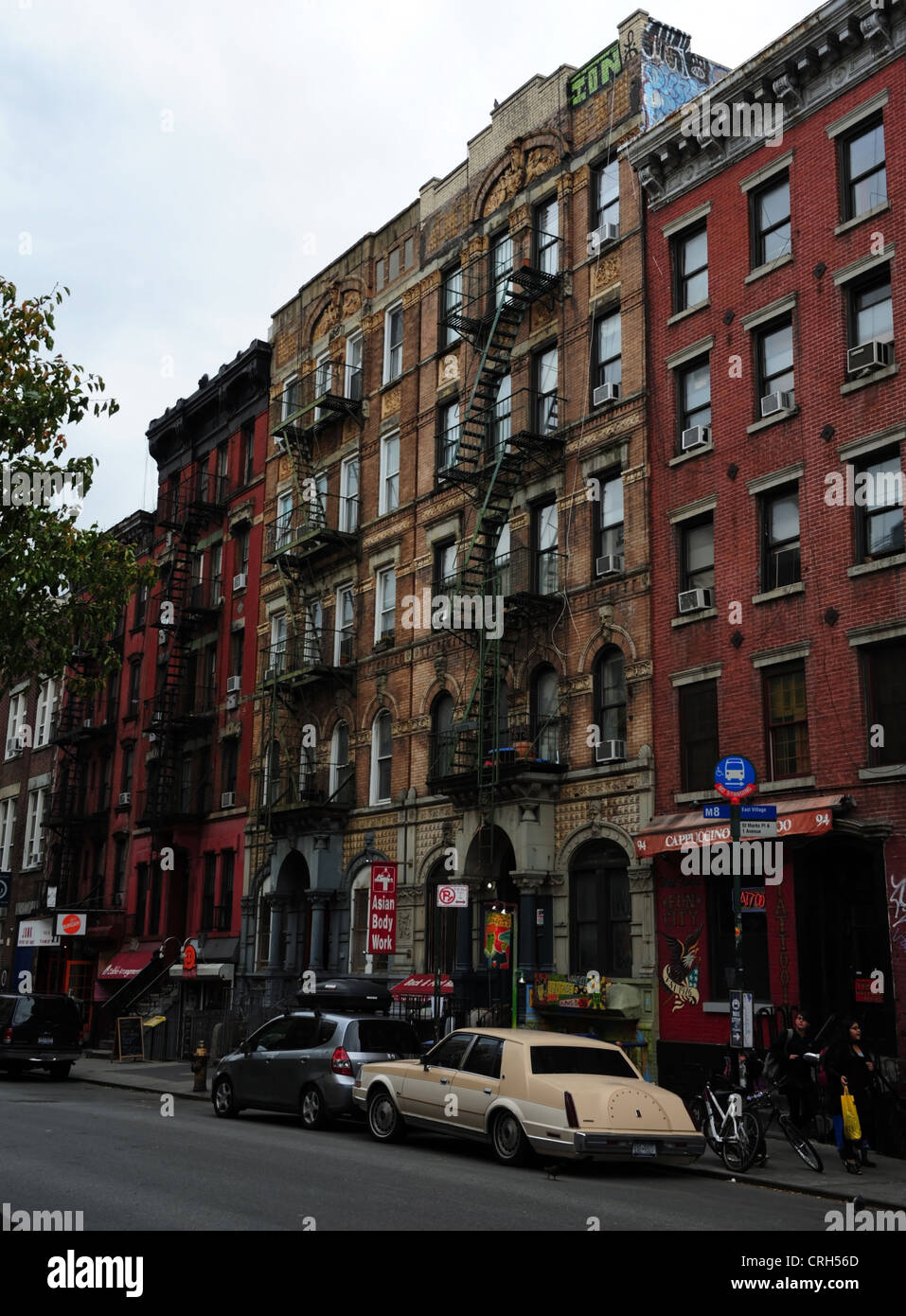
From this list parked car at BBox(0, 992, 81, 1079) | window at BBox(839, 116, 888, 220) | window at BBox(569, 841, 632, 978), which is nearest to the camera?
window at BBox(839, 116, 888, 220)

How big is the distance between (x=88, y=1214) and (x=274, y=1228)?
1488mm

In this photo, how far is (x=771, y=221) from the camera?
23828mm

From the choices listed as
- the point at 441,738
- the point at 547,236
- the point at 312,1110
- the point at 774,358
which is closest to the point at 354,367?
the point at 547,236

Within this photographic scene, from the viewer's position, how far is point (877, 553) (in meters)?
20.3

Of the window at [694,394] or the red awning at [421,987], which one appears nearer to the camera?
the window at [694,394]

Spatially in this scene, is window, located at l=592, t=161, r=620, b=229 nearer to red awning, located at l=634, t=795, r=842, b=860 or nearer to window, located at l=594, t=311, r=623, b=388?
window, located at l=594, t=311, r=623, b=388

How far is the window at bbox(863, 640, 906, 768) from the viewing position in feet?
64.4

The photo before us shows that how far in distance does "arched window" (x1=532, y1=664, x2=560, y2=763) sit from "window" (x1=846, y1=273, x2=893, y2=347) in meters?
9.02

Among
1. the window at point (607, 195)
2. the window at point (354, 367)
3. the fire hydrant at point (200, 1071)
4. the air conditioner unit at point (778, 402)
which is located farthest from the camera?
the window at point (354, 367)

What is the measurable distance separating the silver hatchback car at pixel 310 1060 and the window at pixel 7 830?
120ft

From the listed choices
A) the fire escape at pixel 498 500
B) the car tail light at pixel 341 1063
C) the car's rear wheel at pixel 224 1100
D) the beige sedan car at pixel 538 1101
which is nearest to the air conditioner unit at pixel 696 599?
the fire escape at pixel 498 500

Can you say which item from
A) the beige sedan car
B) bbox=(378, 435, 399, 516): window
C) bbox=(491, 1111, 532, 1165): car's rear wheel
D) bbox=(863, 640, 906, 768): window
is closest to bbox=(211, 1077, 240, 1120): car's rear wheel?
the beige sedan car

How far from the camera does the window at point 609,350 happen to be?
88.0 ft

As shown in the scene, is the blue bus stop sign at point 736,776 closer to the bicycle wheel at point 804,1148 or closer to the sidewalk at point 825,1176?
the bicycle wheel at point 804,1148
